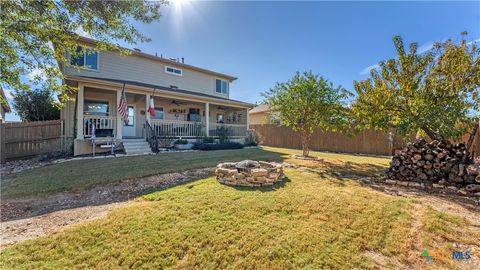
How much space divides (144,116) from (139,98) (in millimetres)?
1384

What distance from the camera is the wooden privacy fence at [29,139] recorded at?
902cm

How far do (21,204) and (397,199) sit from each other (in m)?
7.35

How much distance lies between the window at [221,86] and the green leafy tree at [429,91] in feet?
44.9

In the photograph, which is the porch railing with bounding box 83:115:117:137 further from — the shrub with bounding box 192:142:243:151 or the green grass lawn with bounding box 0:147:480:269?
the green grass lawn with bounding box 0:147:480:269

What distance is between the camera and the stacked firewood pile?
16.0 feet

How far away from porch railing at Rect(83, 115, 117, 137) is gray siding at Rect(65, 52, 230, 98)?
281 cm

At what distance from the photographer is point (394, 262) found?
245cm

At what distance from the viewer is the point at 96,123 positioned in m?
10.9

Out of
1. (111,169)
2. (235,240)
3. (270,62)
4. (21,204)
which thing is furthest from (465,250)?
(270,62)

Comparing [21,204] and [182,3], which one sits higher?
[182,3]

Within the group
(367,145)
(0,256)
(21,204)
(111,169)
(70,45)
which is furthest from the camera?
(367,145)

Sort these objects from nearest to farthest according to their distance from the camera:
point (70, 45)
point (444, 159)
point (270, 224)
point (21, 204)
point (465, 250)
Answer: point (465, 250)
point (270, 224)
point (21, 204)
point (444, 159)
point (70, 45)

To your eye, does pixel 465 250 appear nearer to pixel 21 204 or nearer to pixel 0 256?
pixel 0 256

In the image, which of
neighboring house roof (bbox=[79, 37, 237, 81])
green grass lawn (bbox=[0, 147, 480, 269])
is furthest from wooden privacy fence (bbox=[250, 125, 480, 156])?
green grass lawn (bbox=[0, 147, 480, 269])
